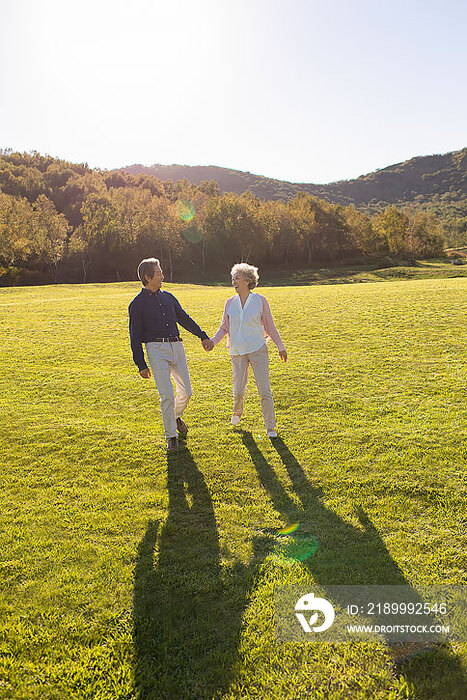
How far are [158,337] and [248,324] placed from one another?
4.47 ft

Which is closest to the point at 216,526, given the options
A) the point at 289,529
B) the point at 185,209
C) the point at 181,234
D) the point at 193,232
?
the point at 289,529

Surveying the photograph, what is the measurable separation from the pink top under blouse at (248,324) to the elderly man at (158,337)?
0.86 meters

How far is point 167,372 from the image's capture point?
650 centimetres

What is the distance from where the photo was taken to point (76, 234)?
6419cm

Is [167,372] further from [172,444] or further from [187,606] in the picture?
[187,606]

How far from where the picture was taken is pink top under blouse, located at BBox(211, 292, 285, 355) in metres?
6.59

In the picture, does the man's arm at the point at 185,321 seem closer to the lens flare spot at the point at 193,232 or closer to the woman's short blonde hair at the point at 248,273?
the woman's short blonde hair at the point at 248,273

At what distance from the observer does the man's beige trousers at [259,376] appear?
6617mm

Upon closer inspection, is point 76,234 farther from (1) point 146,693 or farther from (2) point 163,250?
(1) point 146,693

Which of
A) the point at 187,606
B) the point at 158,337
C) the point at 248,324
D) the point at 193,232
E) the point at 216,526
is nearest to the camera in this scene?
the point at 187,606

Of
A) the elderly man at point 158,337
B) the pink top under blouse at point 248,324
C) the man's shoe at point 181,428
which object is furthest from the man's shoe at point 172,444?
the pink top under blouse at point 248,324

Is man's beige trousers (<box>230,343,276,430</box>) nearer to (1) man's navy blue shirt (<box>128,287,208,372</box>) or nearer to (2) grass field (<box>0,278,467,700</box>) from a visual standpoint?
Result: (2) grass field (<box>0,278,467,700</box>)

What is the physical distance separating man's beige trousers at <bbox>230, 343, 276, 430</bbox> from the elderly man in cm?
85

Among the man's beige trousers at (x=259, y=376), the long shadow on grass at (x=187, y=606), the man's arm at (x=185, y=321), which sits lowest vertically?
the long shadow on grass at (x=187, y=606)
